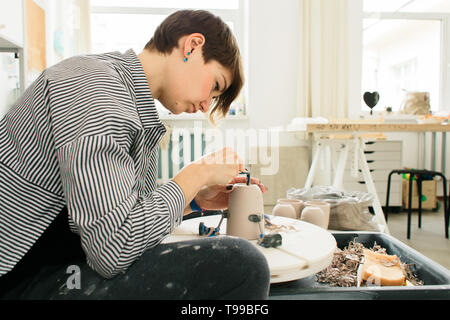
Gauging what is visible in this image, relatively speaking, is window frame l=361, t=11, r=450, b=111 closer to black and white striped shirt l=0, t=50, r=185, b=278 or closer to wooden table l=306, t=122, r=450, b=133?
wooden table l=306, t=122, r=450, b=133

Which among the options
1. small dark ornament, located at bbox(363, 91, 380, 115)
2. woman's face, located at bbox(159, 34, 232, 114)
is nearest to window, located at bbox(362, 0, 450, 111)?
small dark ornament, located at bbox(363, 91, 380, 115)

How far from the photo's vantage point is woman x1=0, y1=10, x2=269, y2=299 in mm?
484

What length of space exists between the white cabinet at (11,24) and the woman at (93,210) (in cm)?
134

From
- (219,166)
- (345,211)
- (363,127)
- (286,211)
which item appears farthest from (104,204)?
(363,127)

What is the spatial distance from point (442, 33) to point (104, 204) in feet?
15.2

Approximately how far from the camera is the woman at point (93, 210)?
0.48 m

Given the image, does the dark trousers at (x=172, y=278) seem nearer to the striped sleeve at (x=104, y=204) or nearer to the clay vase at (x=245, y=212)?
the striped sleeve at (x=104, y=204)

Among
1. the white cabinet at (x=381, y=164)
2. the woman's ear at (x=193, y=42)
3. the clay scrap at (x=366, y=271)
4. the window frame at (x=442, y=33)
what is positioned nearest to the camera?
the woman's ear at (x=193, y=42)

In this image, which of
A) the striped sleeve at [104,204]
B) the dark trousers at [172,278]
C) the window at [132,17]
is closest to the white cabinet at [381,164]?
the window at [132,17]

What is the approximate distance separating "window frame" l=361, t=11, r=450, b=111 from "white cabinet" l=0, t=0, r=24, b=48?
3.50 metres

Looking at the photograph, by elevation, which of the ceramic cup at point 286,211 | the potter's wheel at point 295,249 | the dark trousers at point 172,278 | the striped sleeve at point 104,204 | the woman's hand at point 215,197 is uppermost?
the striped sleeve at point 104,204

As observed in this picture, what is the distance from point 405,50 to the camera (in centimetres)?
446

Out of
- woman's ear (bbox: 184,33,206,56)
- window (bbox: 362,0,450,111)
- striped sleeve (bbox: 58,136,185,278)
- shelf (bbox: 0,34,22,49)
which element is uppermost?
window (bbox: 362,0,450,111)

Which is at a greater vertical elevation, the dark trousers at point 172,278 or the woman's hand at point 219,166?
the woman's hand at point 219,166
